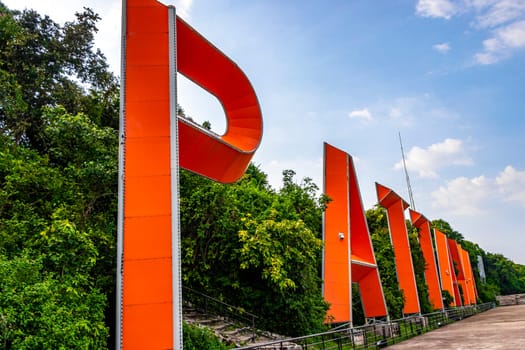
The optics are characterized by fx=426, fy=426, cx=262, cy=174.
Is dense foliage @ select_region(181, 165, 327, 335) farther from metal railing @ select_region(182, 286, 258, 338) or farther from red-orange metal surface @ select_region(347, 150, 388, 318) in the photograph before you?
red-orange metal surface @ select_region(347, 150, 388, 318)

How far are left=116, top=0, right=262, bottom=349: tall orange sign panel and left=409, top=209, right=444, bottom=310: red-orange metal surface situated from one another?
77.6 ft

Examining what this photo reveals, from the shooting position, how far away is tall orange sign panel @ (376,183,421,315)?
2378cm

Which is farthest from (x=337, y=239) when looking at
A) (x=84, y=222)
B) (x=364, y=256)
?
(x=84, y=222)

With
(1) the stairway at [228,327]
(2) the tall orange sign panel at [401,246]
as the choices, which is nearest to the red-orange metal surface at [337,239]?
(1) the stairway at [228,327]

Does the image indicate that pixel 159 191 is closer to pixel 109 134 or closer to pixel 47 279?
pixel 47 279

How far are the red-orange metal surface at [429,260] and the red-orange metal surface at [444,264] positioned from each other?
15.0 feet

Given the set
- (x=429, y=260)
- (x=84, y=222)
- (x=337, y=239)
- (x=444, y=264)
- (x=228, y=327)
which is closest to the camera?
(x=84, y=222)

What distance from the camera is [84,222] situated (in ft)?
37.1

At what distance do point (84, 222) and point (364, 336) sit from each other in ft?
28.2

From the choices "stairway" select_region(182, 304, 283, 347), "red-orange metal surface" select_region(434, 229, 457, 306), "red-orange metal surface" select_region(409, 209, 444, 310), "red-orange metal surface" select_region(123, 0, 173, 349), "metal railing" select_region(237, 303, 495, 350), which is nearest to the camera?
"red-orange metal surface" select_region(123, 0, 173, 349)

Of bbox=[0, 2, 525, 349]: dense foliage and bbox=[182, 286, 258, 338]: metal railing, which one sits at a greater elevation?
bbox=[0, 2, 525, 349]: dense foliage

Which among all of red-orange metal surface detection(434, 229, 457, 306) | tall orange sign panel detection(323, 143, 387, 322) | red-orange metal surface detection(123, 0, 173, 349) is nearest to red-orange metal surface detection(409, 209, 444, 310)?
red-orange metal surface detection(434, 229, 457, 306)

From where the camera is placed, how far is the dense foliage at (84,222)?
25.2 ft

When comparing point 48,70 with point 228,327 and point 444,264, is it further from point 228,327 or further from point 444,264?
point 444,264
